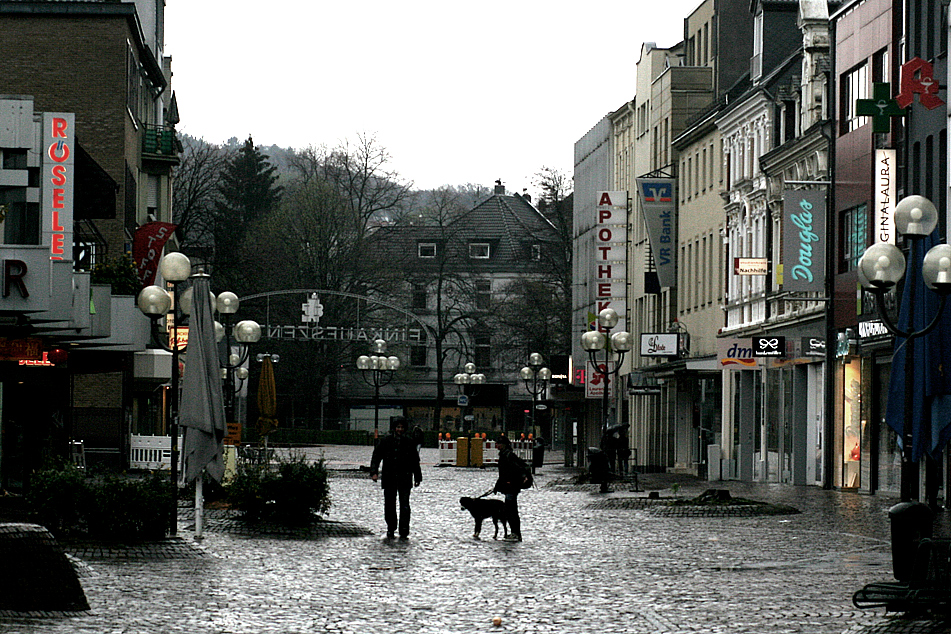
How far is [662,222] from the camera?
6359 cm

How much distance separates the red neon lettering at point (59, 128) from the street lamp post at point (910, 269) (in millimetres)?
16896

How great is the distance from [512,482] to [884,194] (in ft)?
48.9

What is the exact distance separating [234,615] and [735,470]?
3971 cm

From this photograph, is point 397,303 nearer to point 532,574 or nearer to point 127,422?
point 127,422

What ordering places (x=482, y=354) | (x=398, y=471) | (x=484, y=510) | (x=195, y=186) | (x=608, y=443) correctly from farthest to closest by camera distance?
(x=482, y=354)
(x=195, y=186)
(x=608, y=443)
(x=484, y=510)
(x=398, y=471)

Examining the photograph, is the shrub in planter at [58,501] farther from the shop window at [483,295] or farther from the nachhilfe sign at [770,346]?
the shop window at [483,295]

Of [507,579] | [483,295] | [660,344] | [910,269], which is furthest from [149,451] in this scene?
[483,295]

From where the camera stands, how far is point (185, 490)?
30156 millimetres

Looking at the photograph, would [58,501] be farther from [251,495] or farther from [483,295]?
[483,295]

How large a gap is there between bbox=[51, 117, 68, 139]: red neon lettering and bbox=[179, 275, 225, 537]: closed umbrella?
9.22 metres

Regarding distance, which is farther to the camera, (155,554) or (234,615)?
(155,554)

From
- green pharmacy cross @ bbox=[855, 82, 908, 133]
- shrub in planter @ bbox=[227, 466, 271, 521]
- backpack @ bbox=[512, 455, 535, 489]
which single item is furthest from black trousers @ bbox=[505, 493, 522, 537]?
green pharmacy cross @ bbox=[855, 82, 908, 133]

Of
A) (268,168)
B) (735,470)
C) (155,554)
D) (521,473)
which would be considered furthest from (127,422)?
(268,168)

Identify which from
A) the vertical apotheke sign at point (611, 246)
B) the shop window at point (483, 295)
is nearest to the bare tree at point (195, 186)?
the shop window at point (483, 295)
